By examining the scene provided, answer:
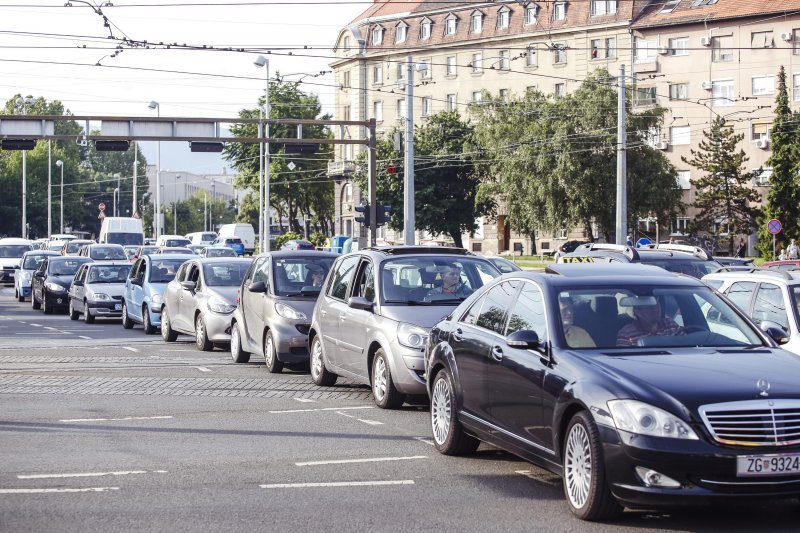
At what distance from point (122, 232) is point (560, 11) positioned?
1317 inches

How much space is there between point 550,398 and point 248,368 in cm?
1107

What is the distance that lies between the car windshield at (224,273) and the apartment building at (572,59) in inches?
1665

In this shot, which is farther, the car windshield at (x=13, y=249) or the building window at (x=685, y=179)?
the building window at (x=685, y=179)

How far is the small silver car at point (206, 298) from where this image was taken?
21969 mm

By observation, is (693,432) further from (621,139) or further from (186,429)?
(621,139)

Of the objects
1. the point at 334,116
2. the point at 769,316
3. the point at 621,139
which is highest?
the point at 334,116

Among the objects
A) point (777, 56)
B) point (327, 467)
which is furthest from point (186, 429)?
point (777, 56)

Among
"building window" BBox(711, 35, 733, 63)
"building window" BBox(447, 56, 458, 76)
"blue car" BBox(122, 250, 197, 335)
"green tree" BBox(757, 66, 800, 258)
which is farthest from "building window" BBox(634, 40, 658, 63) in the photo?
"blue car" BBox(122, 250, 197, 335)

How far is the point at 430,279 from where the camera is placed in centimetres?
1438

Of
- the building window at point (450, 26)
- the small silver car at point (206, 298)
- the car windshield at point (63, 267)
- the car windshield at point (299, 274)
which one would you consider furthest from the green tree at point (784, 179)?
the car windshield at point (299, 274)

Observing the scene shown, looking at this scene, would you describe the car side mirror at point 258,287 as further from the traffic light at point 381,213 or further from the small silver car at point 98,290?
the traffic light at point 381,213

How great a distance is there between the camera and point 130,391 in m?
15.5

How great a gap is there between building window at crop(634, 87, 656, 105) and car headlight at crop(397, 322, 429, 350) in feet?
225

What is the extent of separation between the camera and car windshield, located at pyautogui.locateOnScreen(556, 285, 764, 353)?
873 centimetres
